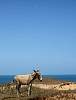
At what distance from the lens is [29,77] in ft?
106

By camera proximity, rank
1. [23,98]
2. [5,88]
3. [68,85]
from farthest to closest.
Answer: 1. [68,85]
2. [5,88]
3. [23,98]

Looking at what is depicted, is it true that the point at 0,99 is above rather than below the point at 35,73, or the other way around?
below

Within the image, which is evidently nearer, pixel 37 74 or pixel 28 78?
pixel 37 74

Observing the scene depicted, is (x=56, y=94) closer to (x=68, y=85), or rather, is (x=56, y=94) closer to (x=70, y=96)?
(x=70, y=96)

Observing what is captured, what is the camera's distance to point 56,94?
31.7 meters

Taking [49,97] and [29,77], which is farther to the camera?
[29,77]

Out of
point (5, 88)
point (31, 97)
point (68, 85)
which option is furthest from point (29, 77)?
point (68, 85)

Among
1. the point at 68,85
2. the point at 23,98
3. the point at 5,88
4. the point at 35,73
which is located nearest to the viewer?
the point at 23,98

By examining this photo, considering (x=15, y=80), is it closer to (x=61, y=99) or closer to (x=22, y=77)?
(x=22, y=77)

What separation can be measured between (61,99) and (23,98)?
3864 millimetres

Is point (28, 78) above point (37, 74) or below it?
below

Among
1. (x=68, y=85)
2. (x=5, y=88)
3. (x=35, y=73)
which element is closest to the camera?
(x=35, y=73)

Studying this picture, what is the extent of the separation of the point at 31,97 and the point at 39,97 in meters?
0.78

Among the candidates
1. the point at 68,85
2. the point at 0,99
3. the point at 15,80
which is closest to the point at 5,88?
the point at 15,80
